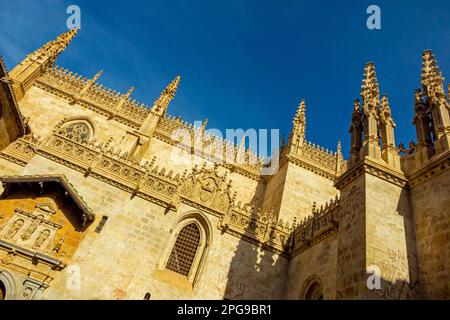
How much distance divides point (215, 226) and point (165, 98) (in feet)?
48.5

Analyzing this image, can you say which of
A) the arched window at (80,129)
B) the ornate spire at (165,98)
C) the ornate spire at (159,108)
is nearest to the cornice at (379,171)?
the ornate spire at (159,108)

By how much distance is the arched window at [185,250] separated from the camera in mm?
13453

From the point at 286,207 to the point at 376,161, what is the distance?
9693 mm

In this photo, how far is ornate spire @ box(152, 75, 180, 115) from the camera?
79.3ft

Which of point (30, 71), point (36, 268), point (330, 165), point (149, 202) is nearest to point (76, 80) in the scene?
point (30, 71)

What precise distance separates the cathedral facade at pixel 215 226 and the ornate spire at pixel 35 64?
→ 708 cm

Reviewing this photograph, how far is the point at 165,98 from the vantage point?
82.9 ft

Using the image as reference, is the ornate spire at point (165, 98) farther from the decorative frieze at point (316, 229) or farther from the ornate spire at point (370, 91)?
the ornate spire at point (370, 91)

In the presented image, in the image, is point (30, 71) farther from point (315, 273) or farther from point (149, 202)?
point (315, 273)

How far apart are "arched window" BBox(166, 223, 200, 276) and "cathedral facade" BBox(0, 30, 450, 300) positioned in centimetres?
5

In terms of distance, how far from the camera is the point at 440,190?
8.82m

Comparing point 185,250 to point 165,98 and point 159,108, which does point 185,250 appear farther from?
point 165,98

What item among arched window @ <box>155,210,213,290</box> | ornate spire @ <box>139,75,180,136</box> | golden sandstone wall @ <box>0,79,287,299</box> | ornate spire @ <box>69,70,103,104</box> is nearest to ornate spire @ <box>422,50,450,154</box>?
golden sandstone wall @ <box>0,79,287,299</box>

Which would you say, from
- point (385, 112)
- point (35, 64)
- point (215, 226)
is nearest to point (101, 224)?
point (215, 226)
